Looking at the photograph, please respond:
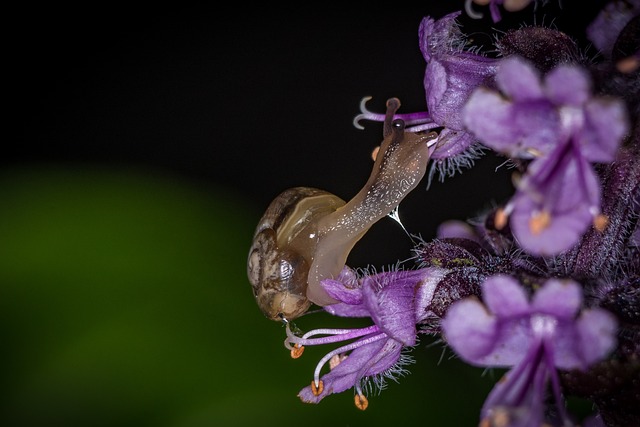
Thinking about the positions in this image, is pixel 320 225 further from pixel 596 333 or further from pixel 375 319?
pixel 596 333

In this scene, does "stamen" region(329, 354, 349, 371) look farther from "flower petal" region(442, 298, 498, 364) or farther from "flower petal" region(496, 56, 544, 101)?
"flower petal" region(496, 56, 544, 101)

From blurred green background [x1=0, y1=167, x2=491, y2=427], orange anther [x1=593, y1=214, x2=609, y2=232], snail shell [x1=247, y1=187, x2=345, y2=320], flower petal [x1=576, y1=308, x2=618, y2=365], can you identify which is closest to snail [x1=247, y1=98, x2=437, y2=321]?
snail shell [x1=247, y1=187, x2=345, y2=320]

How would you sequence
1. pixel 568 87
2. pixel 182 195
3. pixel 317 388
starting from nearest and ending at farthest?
pixel 568 87, pixel 317 388, pixel 182 195

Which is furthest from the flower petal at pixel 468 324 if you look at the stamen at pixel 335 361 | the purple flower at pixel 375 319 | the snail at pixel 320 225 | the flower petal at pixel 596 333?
the stamen at pixel 335 361

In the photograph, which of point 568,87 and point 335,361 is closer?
point 568,87

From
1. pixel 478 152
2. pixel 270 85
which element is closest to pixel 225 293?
pixel 478 152

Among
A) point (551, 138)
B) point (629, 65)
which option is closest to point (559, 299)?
point (551, 138)
